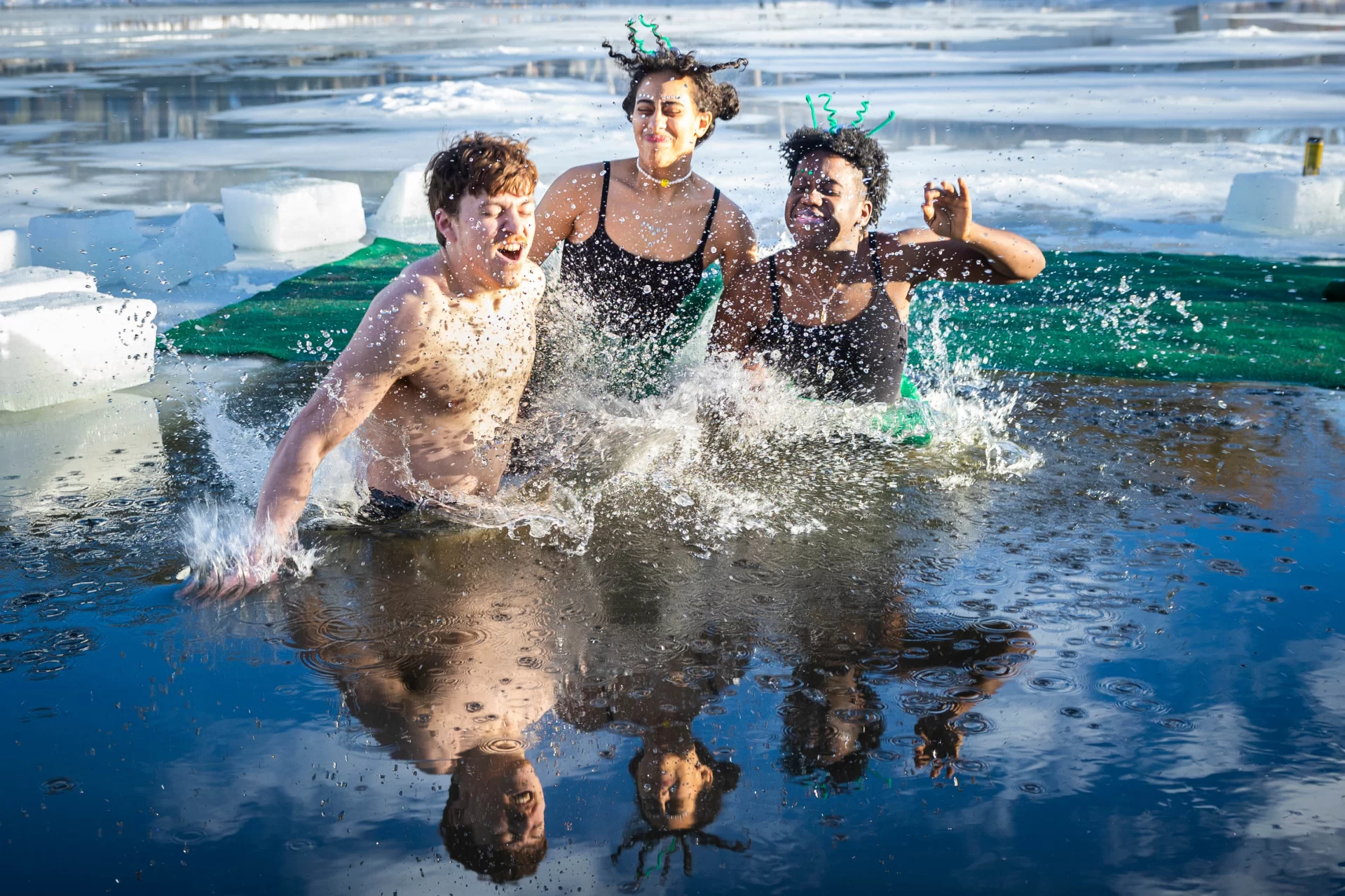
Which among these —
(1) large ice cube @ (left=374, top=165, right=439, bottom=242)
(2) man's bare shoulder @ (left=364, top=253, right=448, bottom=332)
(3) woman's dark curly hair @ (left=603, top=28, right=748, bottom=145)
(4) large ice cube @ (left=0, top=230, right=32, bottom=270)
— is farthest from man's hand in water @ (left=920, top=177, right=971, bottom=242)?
(1) large ice cube @ (left=374, top=165, right=439, bottom=242)

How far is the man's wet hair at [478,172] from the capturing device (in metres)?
3.44

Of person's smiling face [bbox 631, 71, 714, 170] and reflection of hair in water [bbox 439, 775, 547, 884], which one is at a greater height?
person's smiling face [bbox 631, 71, 714, 170]

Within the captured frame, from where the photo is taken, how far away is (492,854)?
2.33 metres

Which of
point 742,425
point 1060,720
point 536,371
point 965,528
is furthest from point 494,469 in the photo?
point 1060,720

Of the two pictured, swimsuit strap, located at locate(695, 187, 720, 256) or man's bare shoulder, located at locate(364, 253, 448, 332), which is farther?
swimsuit strap, located at locate(695, 187, 720, 256)

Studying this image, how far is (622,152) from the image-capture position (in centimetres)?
1271

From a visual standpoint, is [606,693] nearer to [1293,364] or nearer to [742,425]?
[742,425]

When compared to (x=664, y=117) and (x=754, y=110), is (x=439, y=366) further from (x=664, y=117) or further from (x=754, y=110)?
(x=754, y=110)

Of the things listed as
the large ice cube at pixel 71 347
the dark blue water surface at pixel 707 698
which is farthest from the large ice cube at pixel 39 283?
the dark blue water surface at pixel 707 698

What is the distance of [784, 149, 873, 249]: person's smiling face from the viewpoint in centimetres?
434

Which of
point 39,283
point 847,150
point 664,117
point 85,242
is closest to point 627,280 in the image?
point 664,117

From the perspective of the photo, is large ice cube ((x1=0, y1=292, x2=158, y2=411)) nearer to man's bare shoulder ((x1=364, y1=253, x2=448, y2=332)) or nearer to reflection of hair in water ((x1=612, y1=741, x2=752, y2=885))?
man's bare shoulder ((x1=364, y1=253, x2=448, y2=332))

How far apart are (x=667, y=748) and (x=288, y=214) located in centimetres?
707

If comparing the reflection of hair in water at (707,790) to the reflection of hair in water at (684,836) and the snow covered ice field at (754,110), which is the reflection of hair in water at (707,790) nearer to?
the reflection of hair in water at (684,836)
